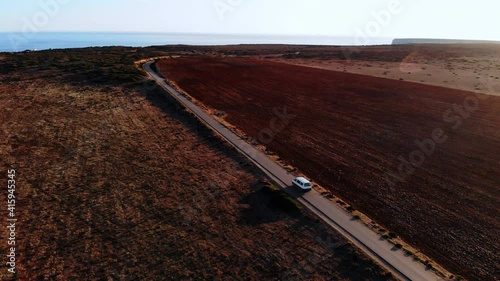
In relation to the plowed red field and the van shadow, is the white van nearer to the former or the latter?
the van shadow

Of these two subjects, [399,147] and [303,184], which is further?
[399,147]

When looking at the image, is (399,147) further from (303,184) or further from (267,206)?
(267,206)

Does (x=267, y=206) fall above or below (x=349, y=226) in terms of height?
below

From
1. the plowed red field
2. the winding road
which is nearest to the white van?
the winding road

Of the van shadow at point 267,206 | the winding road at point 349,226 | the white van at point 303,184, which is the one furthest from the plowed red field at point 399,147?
the van shadow at point 267,206

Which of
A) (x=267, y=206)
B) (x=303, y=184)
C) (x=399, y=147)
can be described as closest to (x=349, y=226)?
(x=303, y=184)

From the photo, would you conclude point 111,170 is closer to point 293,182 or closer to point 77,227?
point 77,227
